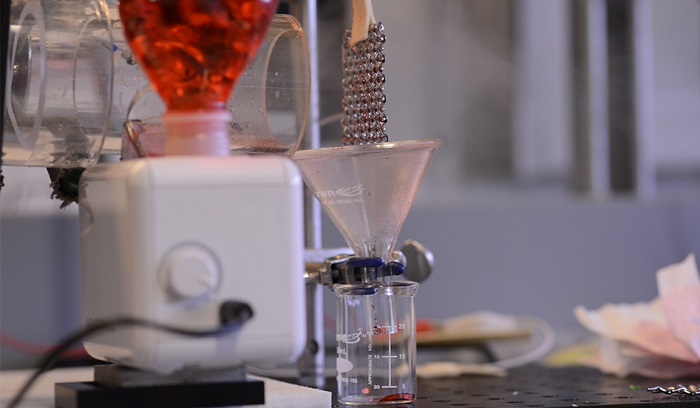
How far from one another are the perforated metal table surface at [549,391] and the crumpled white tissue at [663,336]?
0.02 metres

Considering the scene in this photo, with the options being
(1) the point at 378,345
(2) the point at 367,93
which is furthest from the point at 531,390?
(2) the point at 367,93

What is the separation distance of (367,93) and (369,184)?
0.09 metres

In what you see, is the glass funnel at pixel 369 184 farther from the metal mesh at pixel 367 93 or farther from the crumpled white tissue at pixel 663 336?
the crumpled white tissue at pixel 663 336

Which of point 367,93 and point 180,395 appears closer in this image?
point 180,395

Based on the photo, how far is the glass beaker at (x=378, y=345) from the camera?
79cm

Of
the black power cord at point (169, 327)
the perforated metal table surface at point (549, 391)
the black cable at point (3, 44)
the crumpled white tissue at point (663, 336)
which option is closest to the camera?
the black power cord at point (169, 327)

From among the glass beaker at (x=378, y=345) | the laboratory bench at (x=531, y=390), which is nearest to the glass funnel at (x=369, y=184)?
the glass beaker at (x=378, y=345)

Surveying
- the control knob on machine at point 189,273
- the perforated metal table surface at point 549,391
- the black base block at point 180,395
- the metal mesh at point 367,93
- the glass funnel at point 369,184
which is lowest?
the perforated metal table surface at point 549,391

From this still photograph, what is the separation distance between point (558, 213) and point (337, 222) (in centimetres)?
100

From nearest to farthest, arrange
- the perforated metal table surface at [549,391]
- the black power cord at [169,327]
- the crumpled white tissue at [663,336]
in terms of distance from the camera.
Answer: the black power cord at [169,327] → the perforated metal table surface at [549,391] → the crumpled white tissue at [663,336]

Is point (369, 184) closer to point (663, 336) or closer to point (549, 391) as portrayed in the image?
point (549, 391)

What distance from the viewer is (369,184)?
77 cm

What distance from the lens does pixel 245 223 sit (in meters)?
0.57

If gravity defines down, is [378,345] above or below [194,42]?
below
